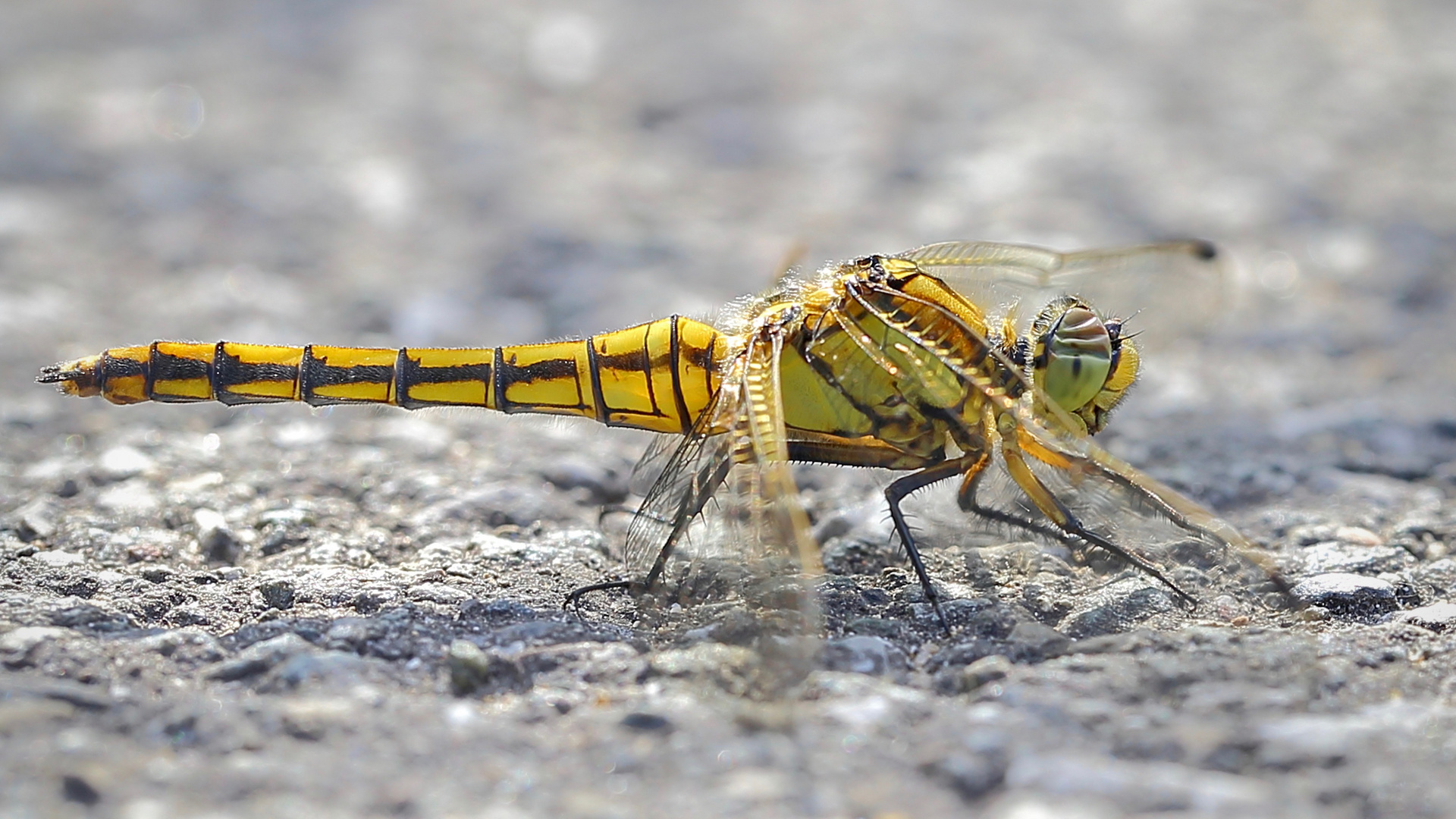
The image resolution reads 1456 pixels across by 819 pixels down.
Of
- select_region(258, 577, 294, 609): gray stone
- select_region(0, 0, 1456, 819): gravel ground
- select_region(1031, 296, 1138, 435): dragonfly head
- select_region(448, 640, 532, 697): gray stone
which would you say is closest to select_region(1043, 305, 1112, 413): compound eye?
select_region(1031, 296, 1138, 435): dragonfly head

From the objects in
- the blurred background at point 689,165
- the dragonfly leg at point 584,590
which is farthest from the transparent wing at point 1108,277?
the dragonfly leg at point 584,590

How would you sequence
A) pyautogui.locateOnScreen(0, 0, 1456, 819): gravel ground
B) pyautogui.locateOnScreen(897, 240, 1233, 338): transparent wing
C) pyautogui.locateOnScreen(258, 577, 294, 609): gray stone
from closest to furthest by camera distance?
pyautogui.locateOnScreen(0, 0, 1456, 819): gravel ground, pyautogui.locateOnScreen(258, 577, 294, 609): gray stone, pyautogui.locateOnScreen(897, 240, 1233, 338): transparent wing

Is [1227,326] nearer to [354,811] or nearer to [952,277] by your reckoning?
[952,277]

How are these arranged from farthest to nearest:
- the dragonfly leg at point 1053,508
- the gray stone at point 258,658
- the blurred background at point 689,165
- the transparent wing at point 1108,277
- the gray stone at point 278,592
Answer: the blurred background at point 689,165 < the transparent wing at point 1108,277 < the dragonfly leg at point 1053,508 < the gray stone at point 278,592 < the gray stone at point 258,658

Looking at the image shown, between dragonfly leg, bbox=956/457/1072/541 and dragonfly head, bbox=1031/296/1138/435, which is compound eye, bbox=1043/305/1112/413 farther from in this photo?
dragonfly leg, bbox=956/457/1072/541

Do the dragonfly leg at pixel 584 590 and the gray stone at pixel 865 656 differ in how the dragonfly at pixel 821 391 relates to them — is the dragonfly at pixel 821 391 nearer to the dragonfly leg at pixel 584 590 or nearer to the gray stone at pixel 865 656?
the dragonfly leg at pixel 584 590
